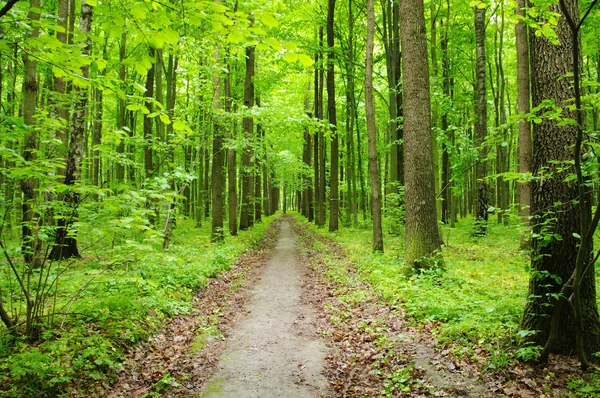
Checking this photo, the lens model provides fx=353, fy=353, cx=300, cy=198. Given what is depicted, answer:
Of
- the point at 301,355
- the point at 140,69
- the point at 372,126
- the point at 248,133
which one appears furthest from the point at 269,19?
the point at 248,133

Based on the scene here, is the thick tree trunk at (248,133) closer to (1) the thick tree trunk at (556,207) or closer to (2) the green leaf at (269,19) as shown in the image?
(1) the thick tree trunk at (556,207)

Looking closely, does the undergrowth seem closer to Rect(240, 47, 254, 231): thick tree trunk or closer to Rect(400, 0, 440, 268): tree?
Rect(400, 0, 440, 268): tree

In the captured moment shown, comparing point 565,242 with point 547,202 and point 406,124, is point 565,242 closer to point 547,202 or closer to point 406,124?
point 547,202

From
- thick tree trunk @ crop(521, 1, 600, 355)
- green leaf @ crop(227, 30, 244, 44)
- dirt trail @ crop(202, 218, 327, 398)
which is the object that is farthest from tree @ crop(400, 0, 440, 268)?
green leaf @ crop(227, 30, 244, 44)

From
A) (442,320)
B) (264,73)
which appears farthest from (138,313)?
(264,73)

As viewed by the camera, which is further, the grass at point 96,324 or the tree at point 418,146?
the tree at point 418,146

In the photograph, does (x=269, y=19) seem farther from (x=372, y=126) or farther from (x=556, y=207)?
(x=372, y=126)

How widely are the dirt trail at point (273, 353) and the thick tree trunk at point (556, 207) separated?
309 cm

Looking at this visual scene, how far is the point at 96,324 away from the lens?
5395mm

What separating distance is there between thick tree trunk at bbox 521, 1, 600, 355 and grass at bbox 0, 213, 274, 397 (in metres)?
4.73

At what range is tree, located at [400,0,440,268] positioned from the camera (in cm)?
870

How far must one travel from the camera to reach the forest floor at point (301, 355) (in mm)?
4535

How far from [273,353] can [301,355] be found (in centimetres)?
47

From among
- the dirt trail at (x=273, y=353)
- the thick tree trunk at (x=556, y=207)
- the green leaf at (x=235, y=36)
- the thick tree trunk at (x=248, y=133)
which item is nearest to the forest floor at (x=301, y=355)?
the dirt trail at (x=273, y=353)
